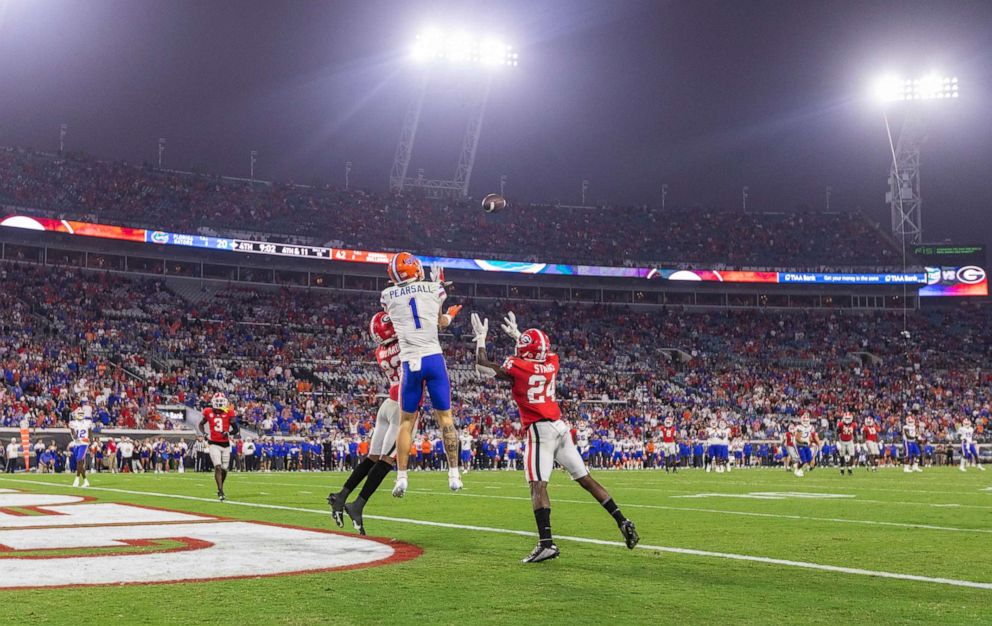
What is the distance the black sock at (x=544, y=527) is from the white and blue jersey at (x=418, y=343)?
5.58 ft

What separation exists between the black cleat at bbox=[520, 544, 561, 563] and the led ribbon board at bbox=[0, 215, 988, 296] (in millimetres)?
41940

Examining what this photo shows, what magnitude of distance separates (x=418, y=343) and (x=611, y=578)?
337 centimetres

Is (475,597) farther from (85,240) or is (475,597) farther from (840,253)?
(840,253)

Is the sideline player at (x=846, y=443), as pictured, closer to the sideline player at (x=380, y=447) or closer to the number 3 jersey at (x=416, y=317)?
the sideline player at (x=380, y=447)

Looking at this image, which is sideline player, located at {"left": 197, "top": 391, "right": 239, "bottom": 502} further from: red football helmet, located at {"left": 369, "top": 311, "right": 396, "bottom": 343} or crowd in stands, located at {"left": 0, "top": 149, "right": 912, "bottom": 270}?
crowd in stands, located at {"left": 0, "top": 149, "right": 912, "bottom": 270}

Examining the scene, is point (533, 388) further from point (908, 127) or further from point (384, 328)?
point (908, 127)

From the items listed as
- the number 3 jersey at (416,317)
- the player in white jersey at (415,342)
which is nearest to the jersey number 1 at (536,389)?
the player in white jersey at (415,342)

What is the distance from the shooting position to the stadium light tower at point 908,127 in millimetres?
54969

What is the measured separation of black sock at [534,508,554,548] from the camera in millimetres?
8008

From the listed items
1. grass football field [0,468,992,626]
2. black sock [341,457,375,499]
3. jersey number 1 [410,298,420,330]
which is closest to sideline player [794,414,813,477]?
grass football field [0,468,992,626]

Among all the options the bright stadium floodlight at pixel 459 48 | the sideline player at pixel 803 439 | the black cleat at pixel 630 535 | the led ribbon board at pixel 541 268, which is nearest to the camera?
the black cleat at pixel 630 535

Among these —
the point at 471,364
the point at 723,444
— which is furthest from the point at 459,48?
the point at 723,444

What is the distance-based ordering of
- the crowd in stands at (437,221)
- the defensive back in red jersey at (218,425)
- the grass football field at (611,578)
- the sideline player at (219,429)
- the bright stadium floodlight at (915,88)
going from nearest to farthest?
the grass football field at (611,578) → the sideline player at (219,429) → the defensive back in red jersey at (218,425) → the crowd in stands at (437,221) → the bright stadium floodlight at (915,88)

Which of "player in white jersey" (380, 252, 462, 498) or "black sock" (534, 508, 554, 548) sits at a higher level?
"player in white jersey" (380, 252, 462, 498)
